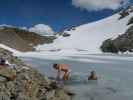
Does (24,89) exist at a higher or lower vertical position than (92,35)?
lower

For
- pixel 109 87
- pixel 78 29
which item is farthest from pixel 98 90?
pixel 78 29

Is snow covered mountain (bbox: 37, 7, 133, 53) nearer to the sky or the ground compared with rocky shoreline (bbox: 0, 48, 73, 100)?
nearer to the sky

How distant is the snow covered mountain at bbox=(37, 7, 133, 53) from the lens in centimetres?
13725

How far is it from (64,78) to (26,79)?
242 inches

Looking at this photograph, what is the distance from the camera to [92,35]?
15625cm

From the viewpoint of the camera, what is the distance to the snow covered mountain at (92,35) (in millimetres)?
137250

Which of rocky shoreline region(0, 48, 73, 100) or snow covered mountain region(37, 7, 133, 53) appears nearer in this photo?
rocky shoreline region(0, 48, 73, 100)

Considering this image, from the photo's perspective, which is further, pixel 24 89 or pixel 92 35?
pixel 92 35

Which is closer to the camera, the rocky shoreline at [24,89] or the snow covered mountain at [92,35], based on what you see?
the rocky shoreline at [24,89]

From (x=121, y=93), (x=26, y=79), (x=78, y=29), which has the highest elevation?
(x=78, y=29)

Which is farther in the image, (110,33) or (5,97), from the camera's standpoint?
(110,33)

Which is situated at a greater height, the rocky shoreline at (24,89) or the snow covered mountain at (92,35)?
the snow covered mountain at (92,35)

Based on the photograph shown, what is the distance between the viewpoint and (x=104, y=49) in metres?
110

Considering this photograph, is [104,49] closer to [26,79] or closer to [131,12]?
[131,12]
